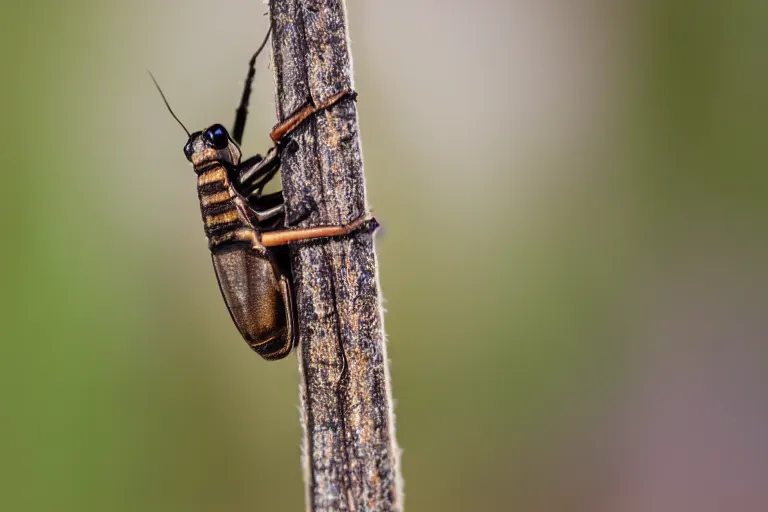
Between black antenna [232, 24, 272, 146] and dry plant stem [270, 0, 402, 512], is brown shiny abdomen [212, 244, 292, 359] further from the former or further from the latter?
black antenna [232, 24, 272, 146]

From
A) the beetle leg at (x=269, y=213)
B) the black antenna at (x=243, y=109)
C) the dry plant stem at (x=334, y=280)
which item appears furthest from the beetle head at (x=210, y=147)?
the dry plant stem at (x=334, y=280)

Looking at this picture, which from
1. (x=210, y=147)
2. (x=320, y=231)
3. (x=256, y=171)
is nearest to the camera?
(x=320, y=231)

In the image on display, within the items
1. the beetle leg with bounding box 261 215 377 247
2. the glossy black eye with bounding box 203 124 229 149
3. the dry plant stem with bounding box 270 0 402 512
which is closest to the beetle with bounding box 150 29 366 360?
the glossy black eye with bounding box 203 124 229 149

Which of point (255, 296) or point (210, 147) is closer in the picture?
point (255, 296)

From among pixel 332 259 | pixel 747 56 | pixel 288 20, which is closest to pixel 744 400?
pixel 747 56

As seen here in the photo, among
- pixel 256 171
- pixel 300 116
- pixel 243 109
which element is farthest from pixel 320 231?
pixel 243 109

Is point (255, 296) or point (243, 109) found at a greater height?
point (243, 109)

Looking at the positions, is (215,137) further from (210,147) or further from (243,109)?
(243,109)

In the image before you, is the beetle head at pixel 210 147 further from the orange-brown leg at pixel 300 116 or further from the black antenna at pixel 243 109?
the orange-brown leg at pixel 300 116
